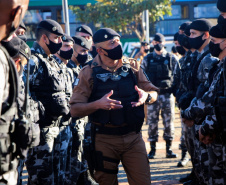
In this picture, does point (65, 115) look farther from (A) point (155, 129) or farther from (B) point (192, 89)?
(A) point (155, 129)

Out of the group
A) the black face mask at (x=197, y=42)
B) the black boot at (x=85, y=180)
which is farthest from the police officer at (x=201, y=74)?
the black boot at (x=85, y=180)

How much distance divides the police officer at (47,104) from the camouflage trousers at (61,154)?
0.10ft

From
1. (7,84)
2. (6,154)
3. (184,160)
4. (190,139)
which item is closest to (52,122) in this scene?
(190,139)

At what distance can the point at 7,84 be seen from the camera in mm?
2566

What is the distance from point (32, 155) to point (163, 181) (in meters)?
2.48

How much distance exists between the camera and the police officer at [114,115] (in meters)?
4.61

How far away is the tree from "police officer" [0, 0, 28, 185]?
1674cm

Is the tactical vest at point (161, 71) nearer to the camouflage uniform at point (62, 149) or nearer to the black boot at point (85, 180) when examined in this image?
the black boot at point (85, 180)

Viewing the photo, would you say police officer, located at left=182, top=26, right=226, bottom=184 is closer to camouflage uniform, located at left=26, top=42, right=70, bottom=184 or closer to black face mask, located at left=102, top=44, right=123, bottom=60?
black face mask, located at left=102, top=44, right=123, bottom=60

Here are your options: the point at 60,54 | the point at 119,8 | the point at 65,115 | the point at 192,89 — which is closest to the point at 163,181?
the point at 192,89

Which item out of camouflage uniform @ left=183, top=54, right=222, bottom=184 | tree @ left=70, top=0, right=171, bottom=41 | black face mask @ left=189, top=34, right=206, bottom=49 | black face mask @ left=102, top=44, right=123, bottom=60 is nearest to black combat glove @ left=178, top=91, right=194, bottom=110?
camouflage uniform @ left=183, top=54, right=222, bottom=184

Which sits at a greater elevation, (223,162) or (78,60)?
(78,60)

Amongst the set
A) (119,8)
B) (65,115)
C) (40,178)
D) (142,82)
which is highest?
(119,8)

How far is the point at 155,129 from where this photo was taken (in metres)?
8.86
